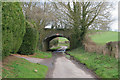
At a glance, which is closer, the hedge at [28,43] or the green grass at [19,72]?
the green grass at [19,72]

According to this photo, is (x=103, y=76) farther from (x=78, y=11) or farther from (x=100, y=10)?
(x=78, y=11)

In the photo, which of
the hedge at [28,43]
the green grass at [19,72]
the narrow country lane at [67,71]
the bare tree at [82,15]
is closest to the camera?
the green grass at [19,72]

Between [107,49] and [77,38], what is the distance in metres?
14.6

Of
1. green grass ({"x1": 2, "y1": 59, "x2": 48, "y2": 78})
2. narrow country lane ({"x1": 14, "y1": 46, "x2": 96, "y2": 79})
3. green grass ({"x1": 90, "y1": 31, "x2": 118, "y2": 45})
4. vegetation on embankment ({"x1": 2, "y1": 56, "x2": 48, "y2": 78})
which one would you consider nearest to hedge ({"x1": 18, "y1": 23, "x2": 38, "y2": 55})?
narrow country lane ({"x1": 14, "y1": 46, "x2": 96, "y2": 79})

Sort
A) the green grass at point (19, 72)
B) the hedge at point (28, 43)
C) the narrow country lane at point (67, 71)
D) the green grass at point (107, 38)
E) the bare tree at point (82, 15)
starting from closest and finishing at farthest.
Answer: the green grass at point (19, 72)
the narrow country lane at point (67, 71)
the green grass at point (107, 38)
the hedge at point (28, 43)
the bare tree at point (82, 15)

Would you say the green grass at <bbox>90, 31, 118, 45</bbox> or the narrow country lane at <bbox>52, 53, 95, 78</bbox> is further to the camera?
the green grass at <bbox>90, 31, 118, 45</bbox>

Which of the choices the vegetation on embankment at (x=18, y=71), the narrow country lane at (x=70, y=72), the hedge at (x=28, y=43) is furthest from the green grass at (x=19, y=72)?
the hedge at (x=28, y=43)

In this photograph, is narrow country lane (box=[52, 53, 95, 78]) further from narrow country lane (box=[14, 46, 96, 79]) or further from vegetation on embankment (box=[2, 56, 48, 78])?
vegetation on embankment (box=[2, 56, 48, 78])

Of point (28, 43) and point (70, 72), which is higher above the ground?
point (28, 43)

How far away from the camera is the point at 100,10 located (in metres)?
20.9

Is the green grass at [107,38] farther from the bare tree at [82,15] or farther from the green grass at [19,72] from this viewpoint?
the green grass at [19,72]

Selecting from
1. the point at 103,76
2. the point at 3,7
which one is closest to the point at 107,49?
the point at 103,76

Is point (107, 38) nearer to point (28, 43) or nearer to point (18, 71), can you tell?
point (28, 43)

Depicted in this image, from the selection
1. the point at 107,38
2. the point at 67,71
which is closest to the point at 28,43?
the point at 67,71
